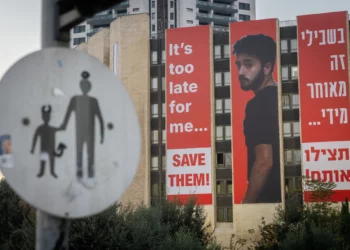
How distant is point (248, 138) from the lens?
64.7 metres

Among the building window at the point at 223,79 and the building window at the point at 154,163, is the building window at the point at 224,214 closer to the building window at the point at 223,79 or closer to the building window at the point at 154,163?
the building window at the point at 154,163

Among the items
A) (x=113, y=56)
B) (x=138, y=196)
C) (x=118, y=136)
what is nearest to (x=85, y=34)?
(x=113, y=56)

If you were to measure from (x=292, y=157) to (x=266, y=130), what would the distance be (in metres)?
3.50

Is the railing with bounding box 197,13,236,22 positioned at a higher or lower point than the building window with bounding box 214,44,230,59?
higher

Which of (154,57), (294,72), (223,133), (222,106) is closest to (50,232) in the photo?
(223,133)

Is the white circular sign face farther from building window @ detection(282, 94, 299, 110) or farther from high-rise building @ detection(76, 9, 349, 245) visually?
building window @ detection(282, 94, 299, 110)

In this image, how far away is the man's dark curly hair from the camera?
6544 centimetres

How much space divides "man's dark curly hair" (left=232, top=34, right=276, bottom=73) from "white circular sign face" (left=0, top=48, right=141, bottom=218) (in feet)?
206

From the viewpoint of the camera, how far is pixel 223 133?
6694cm

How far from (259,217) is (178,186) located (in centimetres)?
823

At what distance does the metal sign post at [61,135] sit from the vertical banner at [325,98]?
60035 mm

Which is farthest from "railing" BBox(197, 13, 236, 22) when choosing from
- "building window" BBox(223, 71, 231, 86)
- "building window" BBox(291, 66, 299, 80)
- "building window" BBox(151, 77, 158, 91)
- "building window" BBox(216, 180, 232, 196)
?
"building window" BBox(216, 180, 232, 196)

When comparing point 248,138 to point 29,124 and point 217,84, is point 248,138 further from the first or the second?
point 29,124

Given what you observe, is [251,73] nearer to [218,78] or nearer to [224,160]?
[218,78]
